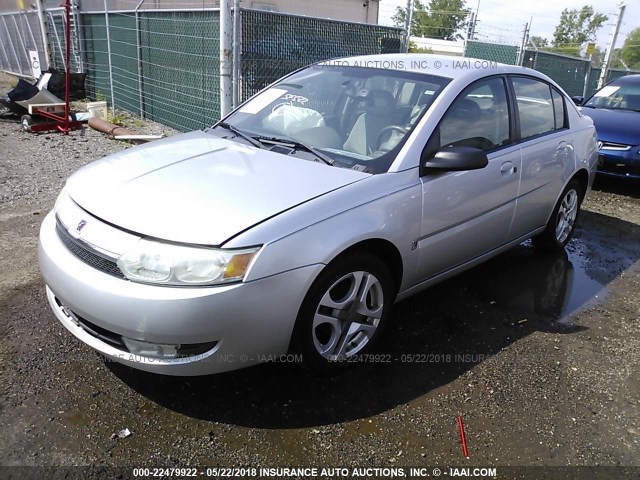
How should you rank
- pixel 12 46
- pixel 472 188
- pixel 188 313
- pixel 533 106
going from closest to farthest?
pixel 188 313
pixel 472 188
pixel 533 106
pixel 12 46

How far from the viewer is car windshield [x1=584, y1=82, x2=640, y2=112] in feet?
26.8

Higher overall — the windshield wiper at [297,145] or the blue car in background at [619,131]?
the windshield wiper at [297,145]

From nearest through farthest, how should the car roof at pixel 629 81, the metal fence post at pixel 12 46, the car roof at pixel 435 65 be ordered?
the car roof at pixel 435 65 → the car roof at pixel 629 81 → the metal fence post at pixel 12 46

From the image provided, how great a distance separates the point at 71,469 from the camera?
7.48 feet

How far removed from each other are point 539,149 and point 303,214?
2433 mm

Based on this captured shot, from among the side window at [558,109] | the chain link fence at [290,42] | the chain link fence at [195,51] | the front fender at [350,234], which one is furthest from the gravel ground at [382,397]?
the chain link fence at [195,51]

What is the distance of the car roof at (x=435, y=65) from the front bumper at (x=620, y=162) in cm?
388

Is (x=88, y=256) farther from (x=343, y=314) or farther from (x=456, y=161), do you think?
(x=456, y=161)

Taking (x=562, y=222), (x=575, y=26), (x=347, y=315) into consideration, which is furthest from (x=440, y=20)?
(x=347, y=315)

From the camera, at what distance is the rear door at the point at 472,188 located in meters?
3.22

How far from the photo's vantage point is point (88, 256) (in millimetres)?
2529

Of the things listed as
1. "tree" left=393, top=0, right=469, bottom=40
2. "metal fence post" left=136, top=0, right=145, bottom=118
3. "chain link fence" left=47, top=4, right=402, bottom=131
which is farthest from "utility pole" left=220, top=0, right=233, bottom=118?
"tree" left=393, top=0, right=469, bottom=40

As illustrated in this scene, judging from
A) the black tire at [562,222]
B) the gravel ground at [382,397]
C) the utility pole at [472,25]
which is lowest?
the gravel ground at [382,397]

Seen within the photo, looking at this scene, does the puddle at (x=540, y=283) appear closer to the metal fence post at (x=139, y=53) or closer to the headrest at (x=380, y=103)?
the headrest at (x=380, y=103)
